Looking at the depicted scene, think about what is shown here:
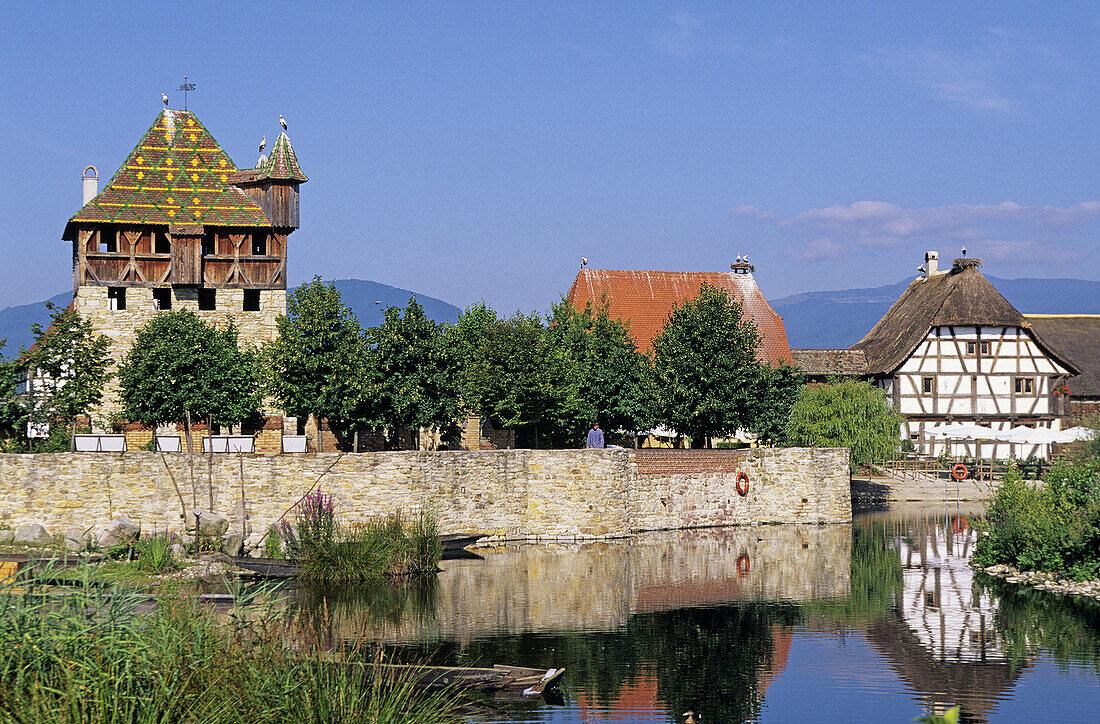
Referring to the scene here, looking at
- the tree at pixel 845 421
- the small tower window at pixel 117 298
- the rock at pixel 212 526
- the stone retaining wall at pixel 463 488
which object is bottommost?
the rock at pixel 212 526

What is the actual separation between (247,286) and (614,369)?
50.9 ft

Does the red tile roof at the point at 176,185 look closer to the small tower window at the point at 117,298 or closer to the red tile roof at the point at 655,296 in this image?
the small tower window at the point at 117,298

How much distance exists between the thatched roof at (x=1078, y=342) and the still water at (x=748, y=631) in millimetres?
29629

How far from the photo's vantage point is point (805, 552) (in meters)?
34.4

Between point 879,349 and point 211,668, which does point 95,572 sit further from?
point 879,349

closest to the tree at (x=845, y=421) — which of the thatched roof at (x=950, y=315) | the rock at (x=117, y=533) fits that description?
the thatched roof at (x=950, y=315)

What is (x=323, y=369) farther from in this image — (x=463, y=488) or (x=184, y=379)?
(x=463, y=488)

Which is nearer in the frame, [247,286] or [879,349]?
[247,286]

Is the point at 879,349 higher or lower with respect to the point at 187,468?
higher

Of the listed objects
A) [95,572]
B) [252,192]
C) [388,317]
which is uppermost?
[252,192]

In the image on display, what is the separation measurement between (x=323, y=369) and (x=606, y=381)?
36.4 ft

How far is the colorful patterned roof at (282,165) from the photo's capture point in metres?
47.9

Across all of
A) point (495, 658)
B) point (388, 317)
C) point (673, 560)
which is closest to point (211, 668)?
point (495, 658)

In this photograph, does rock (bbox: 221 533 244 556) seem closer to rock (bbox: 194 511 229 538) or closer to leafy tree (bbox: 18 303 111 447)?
rock (bbox: 194 511 229 538)
